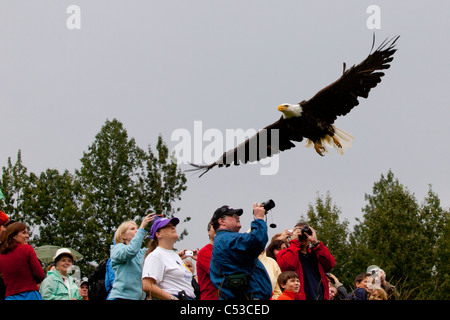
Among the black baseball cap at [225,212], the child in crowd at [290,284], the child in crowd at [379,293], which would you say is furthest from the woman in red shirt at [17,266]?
the child in crowd at [379,293]

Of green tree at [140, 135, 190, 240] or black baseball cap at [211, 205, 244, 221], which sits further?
green tree at [140, 135, 190, 240]

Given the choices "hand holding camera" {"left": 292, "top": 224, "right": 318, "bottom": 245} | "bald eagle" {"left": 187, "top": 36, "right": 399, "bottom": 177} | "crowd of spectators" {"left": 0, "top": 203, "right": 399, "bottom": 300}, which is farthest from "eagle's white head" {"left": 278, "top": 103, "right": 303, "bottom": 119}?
"hand holding camera" {"left": 292, "top": 224, "right": 318, "bottom": 245}

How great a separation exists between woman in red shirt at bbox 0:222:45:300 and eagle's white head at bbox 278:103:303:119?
5423mm

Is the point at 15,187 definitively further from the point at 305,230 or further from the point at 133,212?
the point at 305,230

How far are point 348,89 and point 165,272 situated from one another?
5614mm

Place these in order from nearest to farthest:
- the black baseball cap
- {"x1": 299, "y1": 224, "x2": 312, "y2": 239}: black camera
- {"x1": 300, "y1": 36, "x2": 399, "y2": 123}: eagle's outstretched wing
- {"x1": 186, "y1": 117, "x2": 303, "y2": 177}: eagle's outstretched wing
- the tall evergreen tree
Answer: the black baseball cap, {"x1": 299, "y1": 224, "x2": 312, "y2": 239}: black camera, {"x1": 300, "y1": 36, "x2": 399, "y2": 123}: eagle's outstretched wing, {"x1": 186, "y1": 117, "x2": 303, "y2": 177}: eagle's outstretched wing, the tall evergreen tree

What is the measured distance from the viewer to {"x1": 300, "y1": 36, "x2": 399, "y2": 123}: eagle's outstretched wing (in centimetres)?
919

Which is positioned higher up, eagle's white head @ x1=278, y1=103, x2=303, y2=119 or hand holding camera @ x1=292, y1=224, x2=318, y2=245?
eagle's white head @ x1=278, y1=103, x2=303, y2=119

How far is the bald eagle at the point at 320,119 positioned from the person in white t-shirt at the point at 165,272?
4685mm

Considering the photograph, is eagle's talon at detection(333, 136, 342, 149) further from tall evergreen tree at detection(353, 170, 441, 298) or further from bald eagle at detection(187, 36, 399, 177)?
tall evergreen tree at detection(353, 170, 441, 298)

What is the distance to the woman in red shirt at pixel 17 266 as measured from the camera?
18.3 ft

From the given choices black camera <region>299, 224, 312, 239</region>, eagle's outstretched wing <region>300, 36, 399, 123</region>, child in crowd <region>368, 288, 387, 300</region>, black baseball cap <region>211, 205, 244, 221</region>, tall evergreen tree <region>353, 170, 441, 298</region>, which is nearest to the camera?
black baseball cap <region>211, 205, 244, 221</region>

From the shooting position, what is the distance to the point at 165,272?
5.21 meters

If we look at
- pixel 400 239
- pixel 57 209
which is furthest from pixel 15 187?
pixel 400 239
